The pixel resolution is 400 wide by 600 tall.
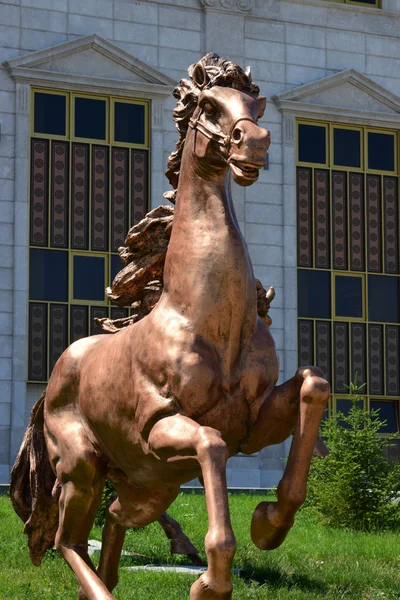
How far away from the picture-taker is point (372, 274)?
2220 centimetres

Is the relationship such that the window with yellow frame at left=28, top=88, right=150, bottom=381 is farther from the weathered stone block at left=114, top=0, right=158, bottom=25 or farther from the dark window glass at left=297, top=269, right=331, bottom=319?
the dark window glass at left=297, top=269, right=331, bottom=319

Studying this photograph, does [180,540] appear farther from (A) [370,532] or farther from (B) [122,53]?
(B) [122,53]

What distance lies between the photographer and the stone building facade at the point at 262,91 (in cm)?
1998

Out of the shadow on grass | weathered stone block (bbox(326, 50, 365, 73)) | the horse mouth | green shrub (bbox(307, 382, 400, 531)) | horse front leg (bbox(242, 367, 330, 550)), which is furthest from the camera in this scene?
weathered stone block (bbox(326, 50, 365, 73))

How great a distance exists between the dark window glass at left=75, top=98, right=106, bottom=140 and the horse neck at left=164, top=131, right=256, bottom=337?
15.3 metres

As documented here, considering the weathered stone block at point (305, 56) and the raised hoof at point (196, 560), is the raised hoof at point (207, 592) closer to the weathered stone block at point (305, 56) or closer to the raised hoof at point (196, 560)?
the raised hoof at point (196, 560)

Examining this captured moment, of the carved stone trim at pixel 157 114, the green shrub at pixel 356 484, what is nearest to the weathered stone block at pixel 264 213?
the carved stone trim at pixel 157 114

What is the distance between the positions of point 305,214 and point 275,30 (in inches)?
140

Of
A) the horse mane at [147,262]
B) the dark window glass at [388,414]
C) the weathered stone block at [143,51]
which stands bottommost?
the dark window glass at [388,414]

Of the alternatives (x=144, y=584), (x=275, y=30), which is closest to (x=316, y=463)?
(x=144, y=584)

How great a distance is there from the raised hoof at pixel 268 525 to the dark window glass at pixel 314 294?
16.7 meters

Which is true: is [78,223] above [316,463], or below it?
above

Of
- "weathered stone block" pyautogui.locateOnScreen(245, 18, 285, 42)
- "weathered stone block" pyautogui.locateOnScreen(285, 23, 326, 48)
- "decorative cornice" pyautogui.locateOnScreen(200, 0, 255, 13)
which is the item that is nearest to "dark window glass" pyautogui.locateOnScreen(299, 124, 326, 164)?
"weathered stone block" pyautogui.locateOnScreen(285, 23, 326, 48)

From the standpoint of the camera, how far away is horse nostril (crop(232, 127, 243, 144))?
4812 millimetres
